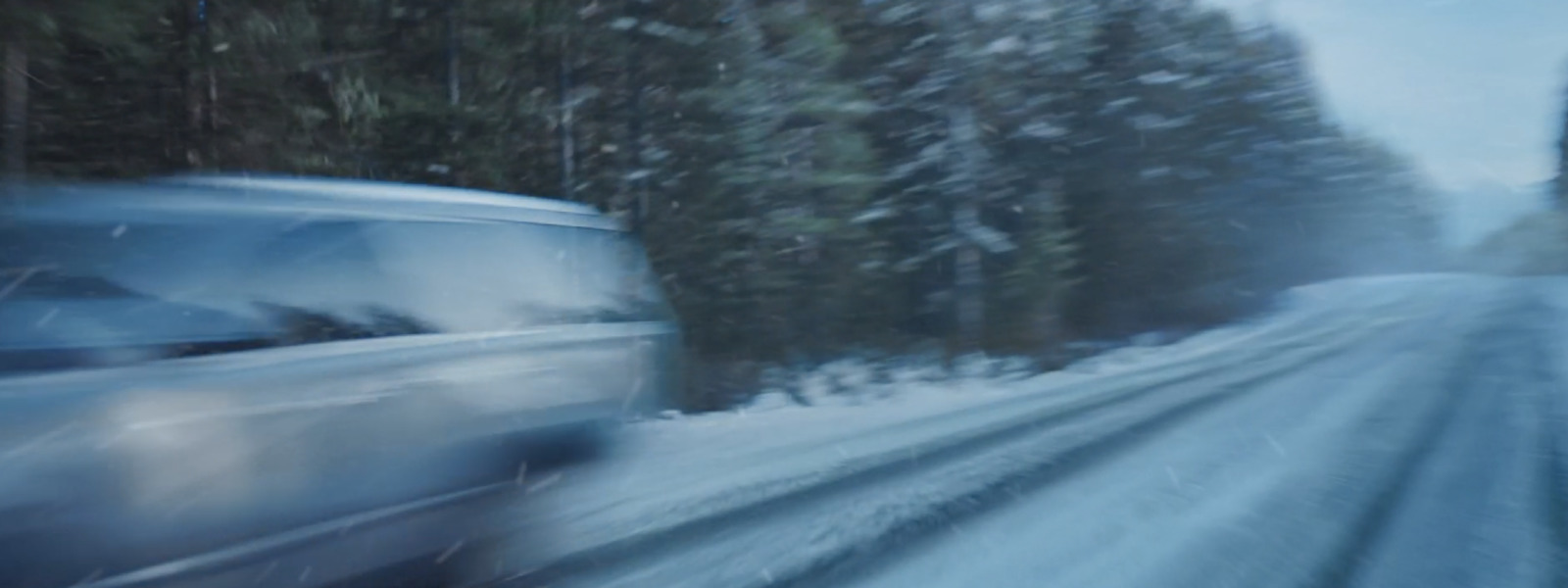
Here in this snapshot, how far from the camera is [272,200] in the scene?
502 centimetres

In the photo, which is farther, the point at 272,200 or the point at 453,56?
the point at 453,56

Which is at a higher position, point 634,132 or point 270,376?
point 634,132

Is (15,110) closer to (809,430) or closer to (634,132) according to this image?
(634,132)

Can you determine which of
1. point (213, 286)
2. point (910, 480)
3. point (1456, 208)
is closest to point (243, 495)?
point (213, 286)

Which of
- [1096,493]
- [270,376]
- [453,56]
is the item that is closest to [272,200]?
[270,376]

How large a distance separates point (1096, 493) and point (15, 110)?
10.5 m

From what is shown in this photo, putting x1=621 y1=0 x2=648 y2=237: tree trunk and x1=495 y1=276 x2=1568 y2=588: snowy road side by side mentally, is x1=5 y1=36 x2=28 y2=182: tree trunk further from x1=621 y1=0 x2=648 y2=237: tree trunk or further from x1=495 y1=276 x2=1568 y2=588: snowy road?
x1=621 y1=0 x2=648 y2=237: tree trunk

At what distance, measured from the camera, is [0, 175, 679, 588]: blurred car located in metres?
3.92

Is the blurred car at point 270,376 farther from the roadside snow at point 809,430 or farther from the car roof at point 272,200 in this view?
the roadside snow at point 809,430

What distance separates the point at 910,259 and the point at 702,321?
5713 millimetres

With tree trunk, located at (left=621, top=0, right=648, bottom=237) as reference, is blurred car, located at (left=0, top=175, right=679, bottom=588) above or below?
below

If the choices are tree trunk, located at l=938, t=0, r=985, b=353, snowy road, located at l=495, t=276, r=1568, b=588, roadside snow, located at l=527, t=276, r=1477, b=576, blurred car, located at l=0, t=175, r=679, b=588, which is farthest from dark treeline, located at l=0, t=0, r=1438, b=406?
blurred car, located at l=0, t=175, r=679, b=588

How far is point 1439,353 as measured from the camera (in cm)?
1820

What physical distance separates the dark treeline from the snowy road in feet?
18.5
